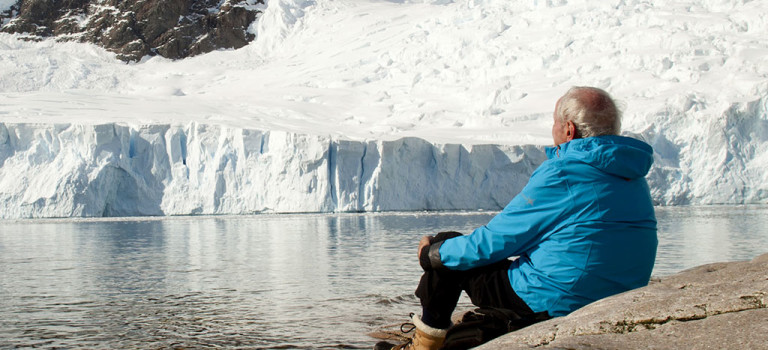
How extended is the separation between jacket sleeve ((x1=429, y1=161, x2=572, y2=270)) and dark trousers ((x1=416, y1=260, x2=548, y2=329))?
104 millimetres

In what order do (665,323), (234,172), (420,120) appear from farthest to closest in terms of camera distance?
(420,120) → (234,172) → (665,323)

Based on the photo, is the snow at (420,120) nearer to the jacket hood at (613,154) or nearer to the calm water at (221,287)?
the calm water at (221,287)

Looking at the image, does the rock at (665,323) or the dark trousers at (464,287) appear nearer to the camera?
the rock at (665,323)

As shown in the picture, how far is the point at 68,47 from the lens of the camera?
41.8 meters

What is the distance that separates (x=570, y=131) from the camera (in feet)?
6.16

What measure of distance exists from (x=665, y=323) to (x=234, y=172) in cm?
1832

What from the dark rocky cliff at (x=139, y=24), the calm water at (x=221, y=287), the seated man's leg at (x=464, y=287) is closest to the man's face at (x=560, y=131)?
the seated man's leg at (x=464, y=287)

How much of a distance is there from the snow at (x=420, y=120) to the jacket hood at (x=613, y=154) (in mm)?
16670

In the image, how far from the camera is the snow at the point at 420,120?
60.5 feet

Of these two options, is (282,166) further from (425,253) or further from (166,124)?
(425,253)

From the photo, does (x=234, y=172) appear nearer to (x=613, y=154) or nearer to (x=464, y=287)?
(x=464, y=287)

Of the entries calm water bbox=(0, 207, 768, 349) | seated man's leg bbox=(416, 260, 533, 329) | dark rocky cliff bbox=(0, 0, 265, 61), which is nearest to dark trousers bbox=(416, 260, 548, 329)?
seated man's leg bbox=(416, 260, 533, 329)

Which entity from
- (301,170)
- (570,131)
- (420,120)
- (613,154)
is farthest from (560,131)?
(420,120)

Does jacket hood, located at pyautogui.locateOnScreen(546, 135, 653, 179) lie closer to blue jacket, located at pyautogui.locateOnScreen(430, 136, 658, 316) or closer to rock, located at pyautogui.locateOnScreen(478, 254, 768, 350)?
blue jacket, located at pyautogui.locateOnScreen(430, 136, 658, 316)
